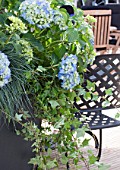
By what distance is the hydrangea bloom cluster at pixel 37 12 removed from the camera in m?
1.11

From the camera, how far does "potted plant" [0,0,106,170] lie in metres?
1.10

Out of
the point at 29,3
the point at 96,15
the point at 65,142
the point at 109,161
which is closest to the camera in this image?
the point at 29,3

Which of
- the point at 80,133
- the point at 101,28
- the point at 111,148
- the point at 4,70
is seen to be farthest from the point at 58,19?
the point at 101,28

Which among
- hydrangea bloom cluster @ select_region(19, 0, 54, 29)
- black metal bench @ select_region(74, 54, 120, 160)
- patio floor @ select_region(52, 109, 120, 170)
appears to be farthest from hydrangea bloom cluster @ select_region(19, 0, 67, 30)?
patio floor @ select_region(52, 109, 120, 170)

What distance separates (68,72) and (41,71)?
9 cm

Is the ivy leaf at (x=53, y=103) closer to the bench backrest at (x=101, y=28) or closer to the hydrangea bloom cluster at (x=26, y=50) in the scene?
the hydrangea bloom cluster at (x=26, y=50)

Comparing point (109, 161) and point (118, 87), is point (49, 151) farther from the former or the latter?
point (109, 161)

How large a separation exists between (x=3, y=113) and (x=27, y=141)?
192mm

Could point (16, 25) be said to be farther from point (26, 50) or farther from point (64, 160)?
point (64, 160)

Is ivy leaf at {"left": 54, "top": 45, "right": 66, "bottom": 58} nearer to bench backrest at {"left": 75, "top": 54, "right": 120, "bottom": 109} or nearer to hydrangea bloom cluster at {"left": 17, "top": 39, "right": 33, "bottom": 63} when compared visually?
hydrangea bloom cluster at {"left": 17, "top": 39, "right": 33, "bottom": 63}

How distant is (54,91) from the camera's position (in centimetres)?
121

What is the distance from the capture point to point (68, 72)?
1.15 metres

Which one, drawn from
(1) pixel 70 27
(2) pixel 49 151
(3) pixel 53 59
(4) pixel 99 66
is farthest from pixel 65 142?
(4) pixel 99 66

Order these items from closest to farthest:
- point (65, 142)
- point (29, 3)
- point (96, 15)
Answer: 1. point (29, 3)
2. point (65, 142)
3. point (96, 15)
